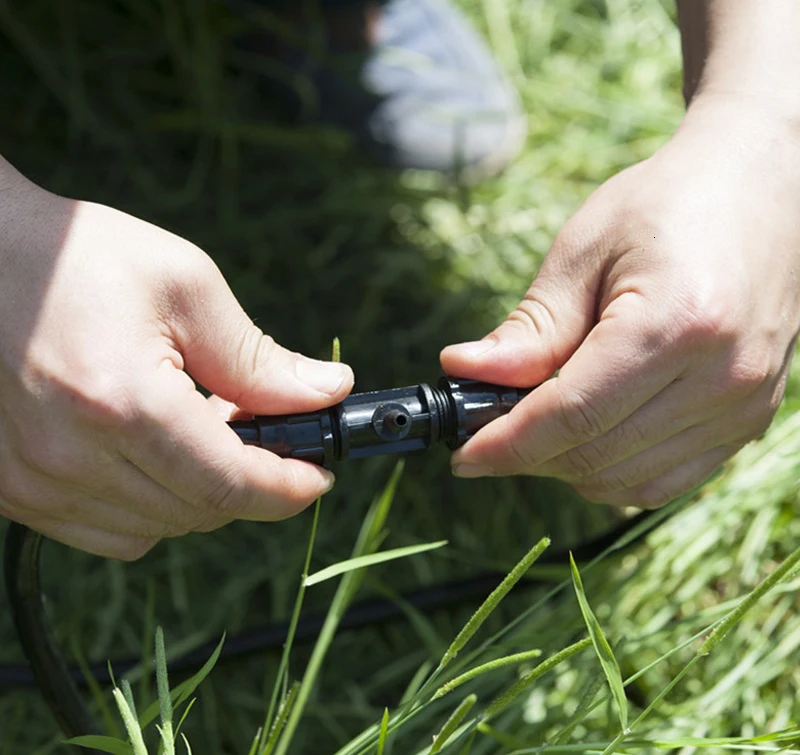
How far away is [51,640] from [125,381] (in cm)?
29

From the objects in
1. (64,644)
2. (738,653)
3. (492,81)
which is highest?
(492,81)

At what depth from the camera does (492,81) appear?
1.58 metres

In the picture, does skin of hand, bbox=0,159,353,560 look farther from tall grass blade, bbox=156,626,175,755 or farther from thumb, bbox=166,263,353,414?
tall grass blade, bbox=156,626,175,755

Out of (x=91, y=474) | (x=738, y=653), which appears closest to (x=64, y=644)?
(x=91, y=474)

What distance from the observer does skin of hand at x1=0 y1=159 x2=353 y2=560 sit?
2.01 feet

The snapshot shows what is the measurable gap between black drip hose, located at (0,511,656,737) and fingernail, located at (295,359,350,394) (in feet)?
0.80

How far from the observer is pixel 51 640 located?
2.56 ft

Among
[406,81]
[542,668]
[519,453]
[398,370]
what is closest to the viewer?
[542,668]

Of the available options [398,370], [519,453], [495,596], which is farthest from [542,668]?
[398,370]

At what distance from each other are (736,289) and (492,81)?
3.31 ft

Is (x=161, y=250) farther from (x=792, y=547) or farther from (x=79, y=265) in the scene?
(x=792, y=547)

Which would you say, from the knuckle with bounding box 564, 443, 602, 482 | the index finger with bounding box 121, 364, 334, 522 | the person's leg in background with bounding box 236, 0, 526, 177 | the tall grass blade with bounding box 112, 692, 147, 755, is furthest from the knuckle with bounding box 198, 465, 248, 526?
the person's leg in background with bounding box 236, 0, 526, 177

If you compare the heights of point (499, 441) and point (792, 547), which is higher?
point (499, 441)

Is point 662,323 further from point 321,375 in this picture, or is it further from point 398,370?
point 398,370
